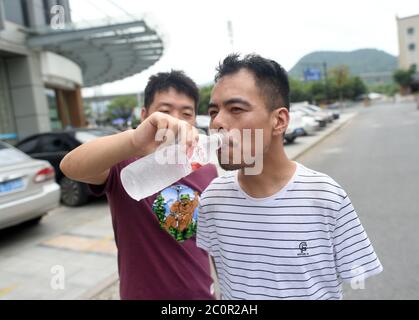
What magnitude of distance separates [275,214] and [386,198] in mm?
4902

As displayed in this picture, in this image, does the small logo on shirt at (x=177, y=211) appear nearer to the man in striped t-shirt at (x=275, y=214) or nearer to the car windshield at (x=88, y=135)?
the man in striped t-shirt at (x=275, y=214)

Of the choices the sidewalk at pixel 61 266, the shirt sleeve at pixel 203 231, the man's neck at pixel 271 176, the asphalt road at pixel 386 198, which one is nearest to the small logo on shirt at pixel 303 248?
the man's neck at pixel 271 176

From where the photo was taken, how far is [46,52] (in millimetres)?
13898

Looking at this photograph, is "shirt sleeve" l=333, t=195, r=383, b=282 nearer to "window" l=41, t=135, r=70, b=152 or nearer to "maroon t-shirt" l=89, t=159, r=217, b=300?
"maroon t-shirt" l=89, t=159, r=217, b=300

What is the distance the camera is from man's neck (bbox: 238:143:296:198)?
1232mm

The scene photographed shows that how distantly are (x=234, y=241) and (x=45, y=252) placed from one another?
364cm

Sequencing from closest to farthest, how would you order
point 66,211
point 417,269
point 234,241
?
point 234,241 → point 417,269 → point 66,211

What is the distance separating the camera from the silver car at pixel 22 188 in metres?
4.31

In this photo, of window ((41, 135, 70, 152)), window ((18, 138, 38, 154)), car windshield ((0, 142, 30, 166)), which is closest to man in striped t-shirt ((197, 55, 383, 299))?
car windshield ((0, 142, 30, 166))

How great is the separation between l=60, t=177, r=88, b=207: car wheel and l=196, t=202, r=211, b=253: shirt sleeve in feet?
16.9

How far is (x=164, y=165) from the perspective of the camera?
1.09 m

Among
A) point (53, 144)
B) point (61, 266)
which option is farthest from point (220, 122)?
point (53, 144)

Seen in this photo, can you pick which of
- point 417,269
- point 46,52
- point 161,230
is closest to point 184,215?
point 161,230

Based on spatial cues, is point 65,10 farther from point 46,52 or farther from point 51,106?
point 51,106
